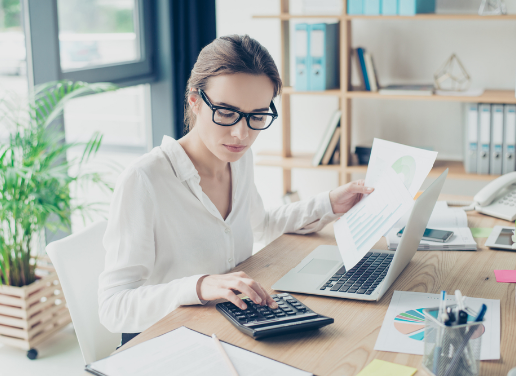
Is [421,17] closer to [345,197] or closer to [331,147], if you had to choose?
[331,147]

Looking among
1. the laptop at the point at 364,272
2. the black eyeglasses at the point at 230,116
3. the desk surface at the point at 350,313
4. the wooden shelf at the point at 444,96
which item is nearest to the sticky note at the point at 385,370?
the desk surface at the point at 350,313

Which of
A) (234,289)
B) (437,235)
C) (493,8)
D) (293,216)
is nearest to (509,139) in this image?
(493,8)

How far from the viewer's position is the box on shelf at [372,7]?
9.08 ft

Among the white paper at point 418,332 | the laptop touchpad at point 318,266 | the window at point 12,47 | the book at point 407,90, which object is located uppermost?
the window at point 12,47

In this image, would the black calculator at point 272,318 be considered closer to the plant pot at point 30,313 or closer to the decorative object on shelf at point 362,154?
the plant pot at point 30,313

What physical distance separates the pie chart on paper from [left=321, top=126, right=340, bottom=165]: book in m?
1.69

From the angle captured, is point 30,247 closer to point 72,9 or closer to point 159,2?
point 72,9

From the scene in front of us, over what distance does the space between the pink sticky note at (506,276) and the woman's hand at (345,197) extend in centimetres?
40

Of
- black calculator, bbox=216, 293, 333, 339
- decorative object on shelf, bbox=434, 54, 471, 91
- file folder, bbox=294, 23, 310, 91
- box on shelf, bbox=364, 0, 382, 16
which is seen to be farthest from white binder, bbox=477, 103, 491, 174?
black calculator, bbox=216, 293, 333, 339

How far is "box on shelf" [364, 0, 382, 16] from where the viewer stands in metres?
2.77

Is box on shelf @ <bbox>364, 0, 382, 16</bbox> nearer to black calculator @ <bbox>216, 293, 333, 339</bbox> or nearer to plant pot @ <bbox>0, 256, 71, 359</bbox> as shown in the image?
plant pot @ <bbox>0, 256, 71, 359</bbox>

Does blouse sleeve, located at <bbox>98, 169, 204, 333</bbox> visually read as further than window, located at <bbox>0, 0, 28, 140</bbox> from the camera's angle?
No

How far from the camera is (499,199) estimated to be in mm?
1901

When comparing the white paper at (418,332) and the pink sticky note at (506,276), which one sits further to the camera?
the pink sticky note at (506,276)
